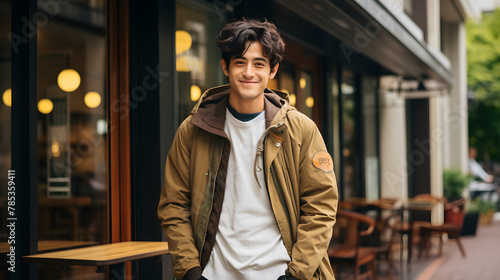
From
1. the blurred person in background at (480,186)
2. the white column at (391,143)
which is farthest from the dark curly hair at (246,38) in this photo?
the blurred person in background at (480,186)

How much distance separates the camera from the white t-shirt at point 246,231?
8.31 ft

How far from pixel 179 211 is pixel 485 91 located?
2502 centimetres

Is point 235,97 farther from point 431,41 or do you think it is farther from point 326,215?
point 431,41

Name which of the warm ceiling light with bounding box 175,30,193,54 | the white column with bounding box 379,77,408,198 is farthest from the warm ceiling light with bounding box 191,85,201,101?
the white column with bounding box 379,77,408,198

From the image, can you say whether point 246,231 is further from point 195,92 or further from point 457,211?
point 457,211

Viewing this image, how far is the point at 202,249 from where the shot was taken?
261 cm

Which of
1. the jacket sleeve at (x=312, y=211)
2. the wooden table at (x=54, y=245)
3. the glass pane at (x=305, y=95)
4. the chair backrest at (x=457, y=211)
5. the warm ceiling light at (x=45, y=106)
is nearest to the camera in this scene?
the jacket sleeve at (x=312, y=211)

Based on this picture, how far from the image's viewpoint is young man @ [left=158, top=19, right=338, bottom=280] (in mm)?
2549

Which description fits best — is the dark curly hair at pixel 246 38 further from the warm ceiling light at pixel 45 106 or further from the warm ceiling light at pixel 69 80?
the warm ceiling light at pixel 69 80

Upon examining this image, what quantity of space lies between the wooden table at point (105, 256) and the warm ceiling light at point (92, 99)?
49.1 inches

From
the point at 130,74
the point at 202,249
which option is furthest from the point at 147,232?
the point at 202,249

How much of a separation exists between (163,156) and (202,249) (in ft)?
6.76

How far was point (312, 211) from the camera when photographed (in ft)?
8.45

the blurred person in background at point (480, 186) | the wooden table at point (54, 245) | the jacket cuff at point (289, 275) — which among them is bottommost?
the blurred person in background at point (480, 186)
